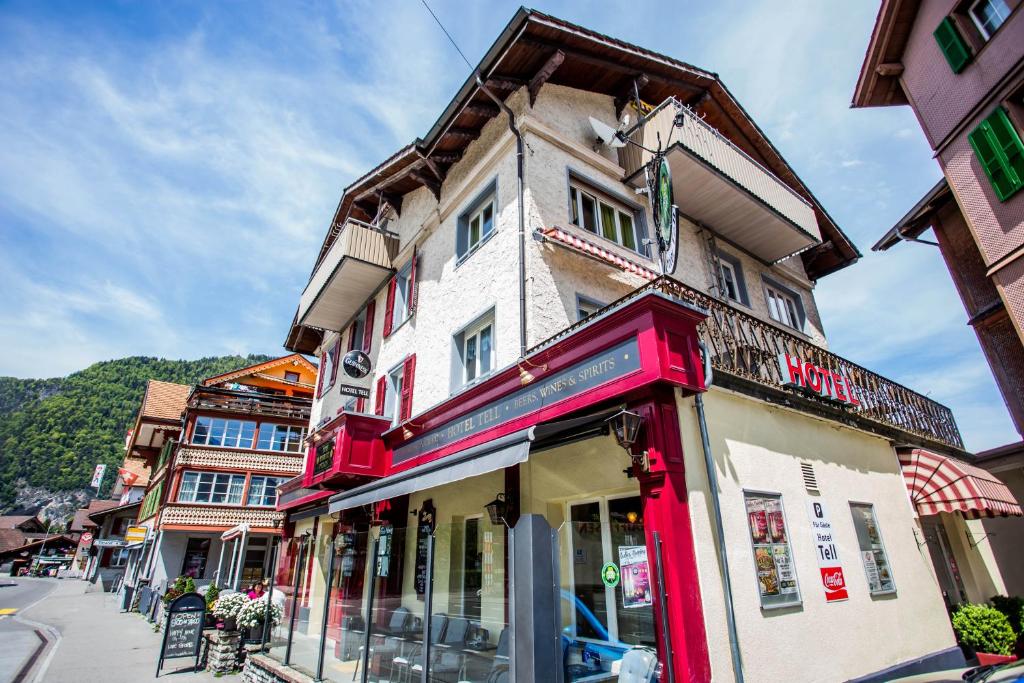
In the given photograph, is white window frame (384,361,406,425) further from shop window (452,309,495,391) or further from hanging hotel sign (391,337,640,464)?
hanging hotel sign (391,337,640,464)

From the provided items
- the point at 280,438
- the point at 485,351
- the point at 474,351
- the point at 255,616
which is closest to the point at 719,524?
the point at 485,351

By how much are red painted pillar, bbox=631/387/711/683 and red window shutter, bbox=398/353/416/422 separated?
668 cm

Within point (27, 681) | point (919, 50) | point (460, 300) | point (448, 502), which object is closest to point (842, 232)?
point (919, 50)

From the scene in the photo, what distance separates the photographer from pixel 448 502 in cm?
984

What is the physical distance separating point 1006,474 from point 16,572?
322 feet

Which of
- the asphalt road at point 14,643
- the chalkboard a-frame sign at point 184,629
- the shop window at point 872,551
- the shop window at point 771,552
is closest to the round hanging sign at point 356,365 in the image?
the chalkboard a-frame sign at point 184,629

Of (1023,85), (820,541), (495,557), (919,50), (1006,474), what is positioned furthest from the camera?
(1006,474)

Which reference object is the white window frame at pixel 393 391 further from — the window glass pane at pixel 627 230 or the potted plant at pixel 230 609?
the window glass pane at pixel 627 230

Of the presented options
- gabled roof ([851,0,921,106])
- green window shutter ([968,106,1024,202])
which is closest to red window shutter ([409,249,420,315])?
green window shutter ([968,106,1024,202])

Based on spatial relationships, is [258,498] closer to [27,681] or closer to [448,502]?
[27,681]

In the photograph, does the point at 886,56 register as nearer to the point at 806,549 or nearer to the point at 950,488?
the point at 950,488

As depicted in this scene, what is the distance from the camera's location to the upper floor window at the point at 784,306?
556 inches

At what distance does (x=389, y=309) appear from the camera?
14.5 m

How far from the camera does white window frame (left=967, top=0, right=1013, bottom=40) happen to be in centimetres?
1008
